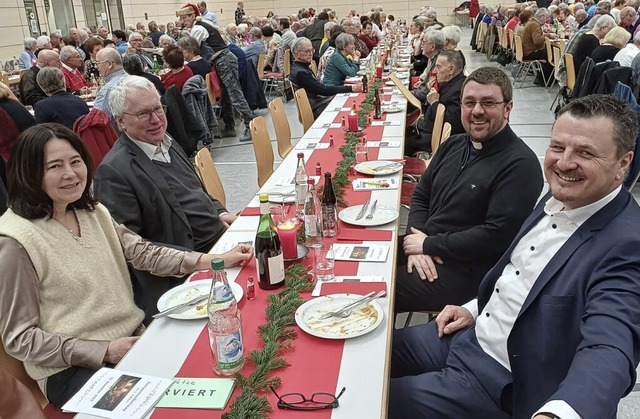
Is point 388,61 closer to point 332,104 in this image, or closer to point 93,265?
point 332,104

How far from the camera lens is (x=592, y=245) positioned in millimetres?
1365

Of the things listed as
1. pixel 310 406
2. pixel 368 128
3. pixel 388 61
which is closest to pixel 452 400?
pixel 310 406

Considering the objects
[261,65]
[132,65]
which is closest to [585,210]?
[132,65]

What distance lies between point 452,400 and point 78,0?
53.4ft

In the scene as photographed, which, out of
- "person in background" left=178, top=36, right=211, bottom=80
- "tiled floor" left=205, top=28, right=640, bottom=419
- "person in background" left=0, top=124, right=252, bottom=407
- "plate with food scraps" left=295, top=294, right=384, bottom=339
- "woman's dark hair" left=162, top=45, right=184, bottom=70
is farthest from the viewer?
"person in background" left=178, top=36, right=211, bottom=80

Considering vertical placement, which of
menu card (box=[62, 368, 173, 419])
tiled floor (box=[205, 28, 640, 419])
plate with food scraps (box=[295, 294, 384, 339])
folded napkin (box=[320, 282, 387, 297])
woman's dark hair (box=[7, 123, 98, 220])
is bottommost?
tiled floor (box=[205, 28, 640, 419])

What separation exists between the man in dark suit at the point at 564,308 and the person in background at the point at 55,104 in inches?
152

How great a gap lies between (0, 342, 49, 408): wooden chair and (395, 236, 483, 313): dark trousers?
143cm

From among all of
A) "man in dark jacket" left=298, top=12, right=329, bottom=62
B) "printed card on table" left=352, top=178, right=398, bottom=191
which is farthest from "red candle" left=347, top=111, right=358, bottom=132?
"man in dark jacket" left=298, top=12, right=329, bottom=62

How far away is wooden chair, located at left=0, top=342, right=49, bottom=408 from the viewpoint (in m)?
1.60

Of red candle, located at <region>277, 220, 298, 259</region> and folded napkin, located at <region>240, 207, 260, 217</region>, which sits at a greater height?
red candle, located at <region>277, 220, 298, 259</region>

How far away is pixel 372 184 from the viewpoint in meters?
2.78

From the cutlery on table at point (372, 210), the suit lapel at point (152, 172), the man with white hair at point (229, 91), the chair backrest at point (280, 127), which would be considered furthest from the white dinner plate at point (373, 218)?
the man with white hair at point (229, 91)

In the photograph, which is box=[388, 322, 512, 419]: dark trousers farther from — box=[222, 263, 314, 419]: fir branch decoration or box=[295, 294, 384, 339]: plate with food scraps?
box=[222, 263, 314, 419]: fir branch decoration
